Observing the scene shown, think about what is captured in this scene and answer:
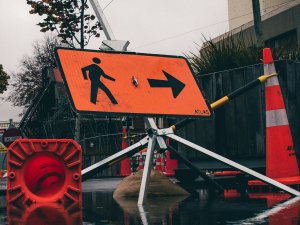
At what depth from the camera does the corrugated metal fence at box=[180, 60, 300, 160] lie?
964cm

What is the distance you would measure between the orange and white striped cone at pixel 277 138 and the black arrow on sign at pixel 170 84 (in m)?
1.38

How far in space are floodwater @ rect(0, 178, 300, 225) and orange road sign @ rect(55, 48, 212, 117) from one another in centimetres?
102

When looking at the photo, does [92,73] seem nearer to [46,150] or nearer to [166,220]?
[46,150]

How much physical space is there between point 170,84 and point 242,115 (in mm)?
2026

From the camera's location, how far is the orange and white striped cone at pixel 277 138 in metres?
9.02

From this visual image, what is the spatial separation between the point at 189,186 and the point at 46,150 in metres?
3.69

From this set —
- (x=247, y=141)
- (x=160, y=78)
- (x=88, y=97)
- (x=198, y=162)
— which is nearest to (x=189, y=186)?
(x=198, y=162)

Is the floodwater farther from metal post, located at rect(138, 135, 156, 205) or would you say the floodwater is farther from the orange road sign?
the orange road sign

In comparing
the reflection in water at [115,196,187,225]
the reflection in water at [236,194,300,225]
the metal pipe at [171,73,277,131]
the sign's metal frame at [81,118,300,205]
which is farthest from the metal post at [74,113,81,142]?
the reflection in water at [236,194,300,225]

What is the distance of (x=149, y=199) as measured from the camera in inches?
337

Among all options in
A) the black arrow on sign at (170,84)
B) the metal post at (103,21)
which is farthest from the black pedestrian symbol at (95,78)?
the metal post at (103,21)

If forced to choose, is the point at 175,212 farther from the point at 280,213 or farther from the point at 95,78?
the point at 95,78

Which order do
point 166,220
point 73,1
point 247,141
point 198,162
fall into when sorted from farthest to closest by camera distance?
point 73,1 → point 198,162 → point 247,141 → point 166,220

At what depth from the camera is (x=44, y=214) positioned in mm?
6859
